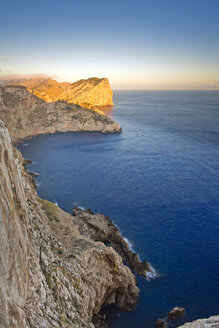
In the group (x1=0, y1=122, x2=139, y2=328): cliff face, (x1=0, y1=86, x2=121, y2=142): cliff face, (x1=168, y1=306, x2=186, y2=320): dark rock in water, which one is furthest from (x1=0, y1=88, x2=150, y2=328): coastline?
(x1=0, y1=86, x2=121, y2=142): cliff face

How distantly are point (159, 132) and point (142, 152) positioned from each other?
42.5 m

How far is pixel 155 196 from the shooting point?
219 feet

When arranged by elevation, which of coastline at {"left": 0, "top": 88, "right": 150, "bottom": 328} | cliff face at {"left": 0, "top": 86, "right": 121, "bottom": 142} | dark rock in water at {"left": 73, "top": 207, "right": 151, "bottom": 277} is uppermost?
cliff face at {"left": 0, "top": 86, "right": 121, "bottom": 142}

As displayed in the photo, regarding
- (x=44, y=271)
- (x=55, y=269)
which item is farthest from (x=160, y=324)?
(x=44, y=271)

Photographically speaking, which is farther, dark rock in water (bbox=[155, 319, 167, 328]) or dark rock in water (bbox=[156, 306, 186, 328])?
dark rock in water (bbox=[156, 306, 186, 328])

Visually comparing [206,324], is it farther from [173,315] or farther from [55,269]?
[55,269]

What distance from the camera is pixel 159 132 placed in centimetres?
14425

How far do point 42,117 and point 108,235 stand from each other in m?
114

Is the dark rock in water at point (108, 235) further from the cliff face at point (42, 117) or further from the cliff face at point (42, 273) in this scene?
the cliff face at point (42, 117)

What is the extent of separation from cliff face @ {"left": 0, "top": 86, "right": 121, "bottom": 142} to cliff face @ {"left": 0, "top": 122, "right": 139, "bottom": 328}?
10841cm

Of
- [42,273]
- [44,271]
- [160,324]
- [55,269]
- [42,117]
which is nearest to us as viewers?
[42,273]

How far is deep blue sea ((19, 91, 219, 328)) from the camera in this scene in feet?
123

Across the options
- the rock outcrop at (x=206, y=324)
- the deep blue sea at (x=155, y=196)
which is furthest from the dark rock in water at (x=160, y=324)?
the rock outcrop at (x=206, y=324)

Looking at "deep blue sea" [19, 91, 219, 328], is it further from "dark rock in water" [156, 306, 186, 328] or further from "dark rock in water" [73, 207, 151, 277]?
"dark rock in water" [73, 207, 151, 277]
